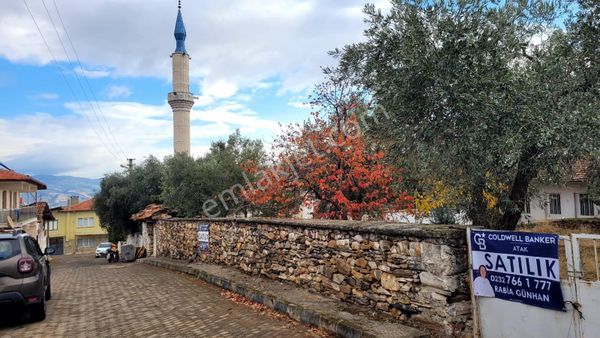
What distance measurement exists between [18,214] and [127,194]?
34.0ft

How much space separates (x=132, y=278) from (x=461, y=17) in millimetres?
12401

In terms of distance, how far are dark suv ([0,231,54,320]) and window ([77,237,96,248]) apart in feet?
204

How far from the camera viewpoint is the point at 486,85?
5605mm

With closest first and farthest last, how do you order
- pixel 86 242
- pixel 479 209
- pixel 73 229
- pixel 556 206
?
pixel 479 209, pixel 556 206, pixel 73 229, pixel 86 242

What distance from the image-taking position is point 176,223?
17453 mm

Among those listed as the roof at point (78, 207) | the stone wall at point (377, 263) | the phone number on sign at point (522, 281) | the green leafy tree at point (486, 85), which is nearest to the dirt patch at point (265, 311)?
the stone wall at point (377, 263)

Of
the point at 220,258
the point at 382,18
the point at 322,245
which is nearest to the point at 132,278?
the point at 220,258

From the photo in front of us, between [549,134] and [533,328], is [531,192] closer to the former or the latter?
[549,134]

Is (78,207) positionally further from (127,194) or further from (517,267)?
(517,267)

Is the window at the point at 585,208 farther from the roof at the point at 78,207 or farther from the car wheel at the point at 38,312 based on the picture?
the roof at the point at 78,207

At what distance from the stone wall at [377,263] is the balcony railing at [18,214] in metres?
29.9

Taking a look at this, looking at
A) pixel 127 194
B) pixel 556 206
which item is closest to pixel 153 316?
pixel 556 206

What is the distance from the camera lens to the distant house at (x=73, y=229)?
2415 inches

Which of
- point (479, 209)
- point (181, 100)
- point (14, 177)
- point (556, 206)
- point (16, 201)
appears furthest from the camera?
point (181, 100)
